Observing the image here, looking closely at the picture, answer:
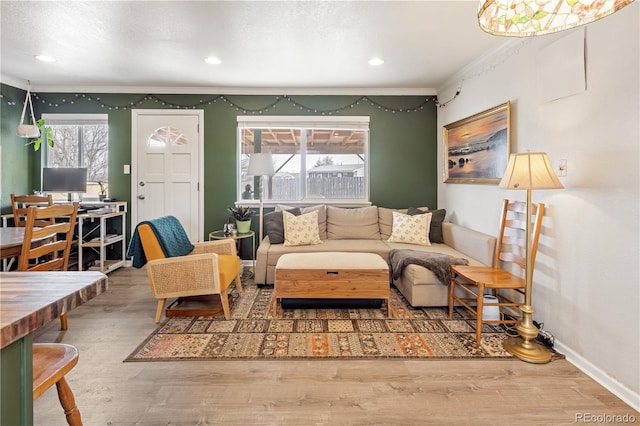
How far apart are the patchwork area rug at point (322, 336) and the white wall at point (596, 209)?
1.64 ft

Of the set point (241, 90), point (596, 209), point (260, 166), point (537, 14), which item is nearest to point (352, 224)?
point (260, 166)

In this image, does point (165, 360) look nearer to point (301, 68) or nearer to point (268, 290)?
point (268, 290)

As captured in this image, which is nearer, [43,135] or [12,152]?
[12,152]

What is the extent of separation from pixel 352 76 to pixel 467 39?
4.47 ft

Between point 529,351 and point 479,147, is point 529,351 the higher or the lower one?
the lower one

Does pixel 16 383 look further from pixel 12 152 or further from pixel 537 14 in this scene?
pixel 12 152

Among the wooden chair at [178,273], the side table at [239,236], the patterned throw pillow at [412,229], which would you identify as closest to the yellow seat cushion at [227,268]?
the wooden chair at [178,273]

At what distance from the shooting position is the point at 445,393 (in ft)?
6.06

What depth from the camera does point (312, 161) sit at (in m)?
4.74

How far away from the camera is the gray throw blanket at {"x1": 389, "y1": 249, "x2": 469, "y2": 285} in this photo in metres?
2.94

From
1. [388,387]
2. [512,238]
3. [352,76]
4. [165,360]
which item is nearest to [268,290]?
[165,360]

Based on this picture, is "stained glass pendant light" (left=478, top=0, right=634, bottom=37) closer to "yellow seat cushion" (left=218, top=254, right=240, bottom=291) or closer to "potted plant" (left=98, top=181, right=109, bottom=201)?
"yellow seat cushion" (left=218, top=254, right=240, bottom=291)

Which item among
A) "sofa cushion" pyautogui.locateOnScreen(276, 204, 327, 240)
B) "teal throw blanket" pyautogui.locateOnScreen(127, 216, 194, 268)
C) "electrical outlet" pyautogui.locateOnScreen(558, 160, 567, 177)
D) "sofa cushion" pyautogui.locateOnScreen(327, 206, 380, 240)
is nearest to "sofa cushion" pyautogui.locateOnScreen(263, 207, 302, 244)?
"sofa cushion" pyautogui.locateOnScreen(276, 204, 327, 240)

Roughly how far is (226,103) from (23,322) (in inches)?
169
